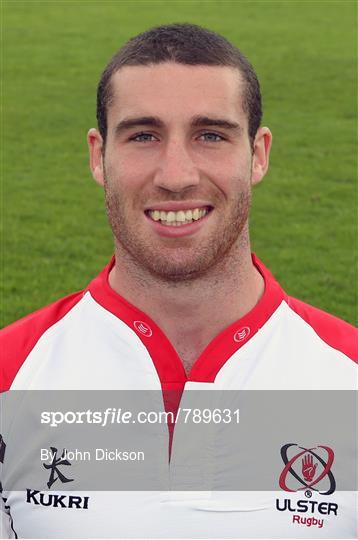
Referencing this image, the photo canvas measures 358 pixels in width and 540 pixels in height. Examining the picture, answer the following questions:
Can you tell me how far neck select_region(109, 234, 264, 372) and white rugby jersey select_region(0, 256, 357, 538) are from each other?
0.18ft

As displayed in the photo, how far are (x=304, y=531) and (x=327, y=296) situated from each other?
6.58 metres

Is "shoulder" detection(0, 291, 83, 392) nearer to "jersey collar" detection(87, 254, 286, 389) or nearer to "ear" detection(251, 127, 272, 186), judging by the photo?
"jersey collar" detection(87, 254, 286, 389)

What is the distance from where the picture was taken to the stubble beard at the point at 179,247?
3.11 metres

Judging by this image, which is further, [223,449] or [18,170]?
[18,170]

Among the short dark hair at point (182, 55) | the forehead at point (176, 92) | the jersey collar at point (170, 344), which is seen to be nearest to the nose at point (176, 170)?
the forehead at point (176, 92)

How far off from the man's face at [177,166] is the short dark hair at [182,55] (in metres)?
0.04

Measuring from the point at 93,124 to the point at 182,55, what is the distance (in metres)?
14.1

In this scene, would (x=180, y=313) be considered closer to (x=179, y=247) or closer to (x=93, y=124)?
(x=179, y=247)

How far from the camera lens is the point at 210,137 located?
3.09 m

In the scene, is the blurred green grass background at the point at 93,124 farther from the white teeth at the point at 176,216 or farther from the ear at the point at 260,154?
the white teeth at the point at 176,216

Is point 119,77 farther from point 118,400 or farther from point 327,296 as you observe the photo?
point 327,296

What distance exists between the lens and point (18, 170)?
46.4ft

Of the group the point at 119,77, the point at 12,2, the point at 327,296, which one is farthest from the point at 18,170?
the point at 12,2

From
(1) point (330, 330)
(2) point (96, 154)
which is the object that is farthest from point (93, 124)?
(1) point (330, 330)
